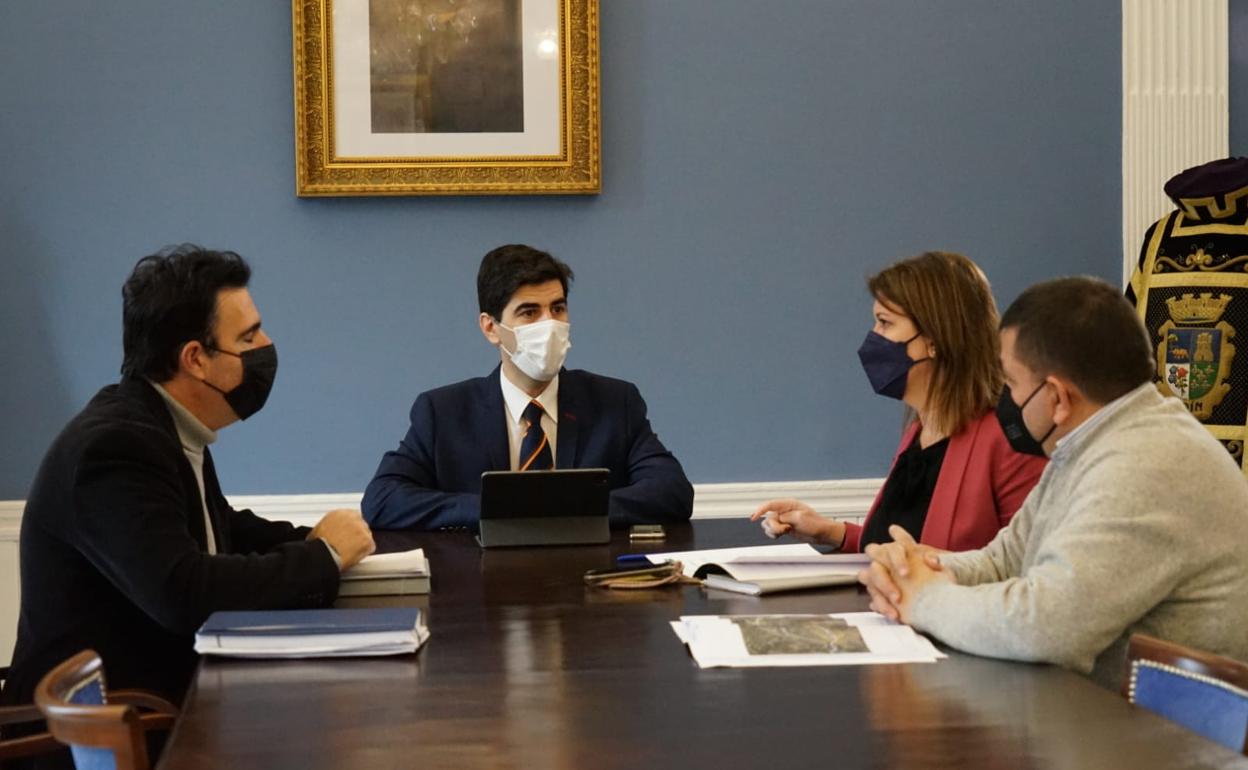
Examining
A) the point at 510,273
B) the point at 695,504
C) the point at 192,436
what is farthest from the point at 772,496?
the point at 192,436

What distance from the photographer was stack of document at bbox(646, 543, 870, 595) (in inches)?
103

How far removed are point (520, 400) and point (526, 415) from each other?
46 mm

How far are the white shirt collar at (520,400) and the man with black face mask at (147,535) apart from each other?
1133 millimetres

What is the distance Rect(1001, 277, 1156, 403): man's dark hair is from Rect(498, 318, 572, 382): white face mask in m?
1.66

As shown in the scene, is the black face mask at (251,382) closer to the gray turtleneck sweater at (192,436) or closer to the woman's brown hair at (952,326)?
the gray turtleneck sweater at (192,436)

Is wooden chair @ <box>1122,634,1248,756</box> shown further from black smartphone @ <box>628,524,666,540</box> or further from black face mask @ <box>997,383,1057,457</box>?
black smartphone @ <box>628,524,666,540</box>

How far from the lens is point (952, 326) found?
3088 millimetres

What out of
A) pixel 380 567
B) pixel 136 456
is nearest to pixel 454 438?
pixel 380 567

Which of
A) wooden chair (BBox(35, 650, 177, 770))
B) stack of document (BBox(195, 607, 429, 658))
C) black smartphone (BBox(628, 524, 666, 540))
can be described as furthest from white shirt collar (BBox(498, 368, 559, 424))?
wooden chair (BBox(35, 650, 177, 770))

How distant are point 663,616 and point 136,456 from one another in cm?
93

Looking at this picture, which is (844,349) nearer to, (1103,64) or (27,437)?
(1103,64)

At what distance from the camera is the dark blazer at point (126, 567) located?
2406 mm

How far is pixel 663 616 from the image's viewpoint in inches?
94.9

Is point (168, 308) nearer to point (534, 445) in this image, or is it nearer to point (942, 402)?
point (534, 445)
